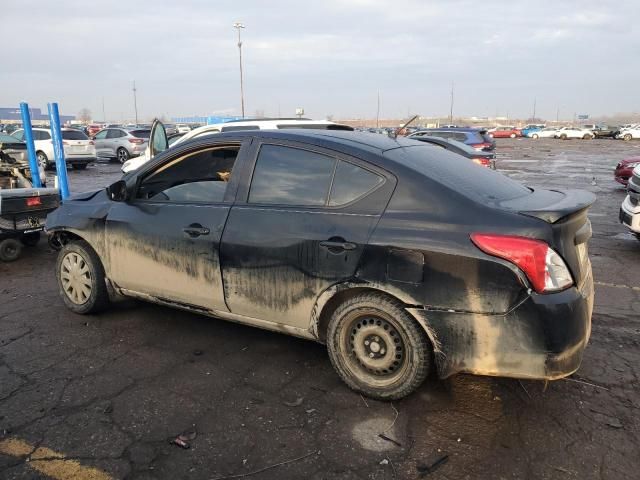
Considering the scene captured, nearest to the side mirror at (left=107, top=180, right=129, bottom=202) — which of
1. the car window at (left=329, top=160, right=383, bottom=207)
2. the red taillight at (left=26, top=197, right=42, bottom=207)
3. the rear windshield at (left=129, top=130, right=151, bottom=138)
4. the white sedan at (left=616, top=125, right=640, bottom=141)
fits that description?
the car window at (left=329, top=160, right=383, bottom=207)

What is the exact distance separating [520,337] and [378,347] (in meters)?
0.83

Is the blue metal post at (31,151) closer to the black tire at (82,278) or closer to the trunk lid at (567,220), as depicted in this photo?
the black tire at (82,278)

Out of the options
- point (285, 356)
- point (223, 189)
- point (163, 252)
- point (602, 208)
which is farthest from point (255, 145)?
point (602, 208)

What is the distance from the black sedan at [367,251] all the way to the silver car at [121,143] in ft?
65.3

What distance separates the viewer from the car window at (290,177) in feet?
10.6

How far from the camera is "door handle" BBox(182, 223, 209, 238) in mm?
3531

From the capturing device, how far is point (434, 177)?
2994 millimetres

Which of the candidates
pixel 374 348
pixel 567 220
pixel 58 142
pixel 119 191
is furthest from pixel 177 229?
pixel 58 142

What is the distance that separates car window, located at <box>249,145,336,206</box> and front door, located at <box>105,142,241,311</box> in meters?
0.25

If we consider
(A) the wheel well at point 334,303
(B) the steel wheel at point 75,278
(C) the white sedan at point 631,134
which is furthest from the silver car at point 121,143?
(C) the white sedan at point 631,134

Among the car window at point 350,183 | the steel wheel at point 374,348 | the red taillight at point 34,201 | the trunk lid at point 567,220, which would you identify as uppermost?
the car window at point 350,183

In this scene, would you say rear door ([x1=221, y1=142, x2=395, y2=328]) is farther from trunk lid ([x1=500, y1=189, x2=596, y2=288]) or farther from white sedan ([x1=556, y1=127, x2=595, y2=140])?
Answer: white sedan ([x1=556, y1=127, x2=595, y2=140])

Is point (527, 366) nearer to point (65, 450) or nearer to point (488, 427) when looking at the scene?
point (488, 427)

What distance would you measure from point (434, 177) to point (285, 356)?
173cm
